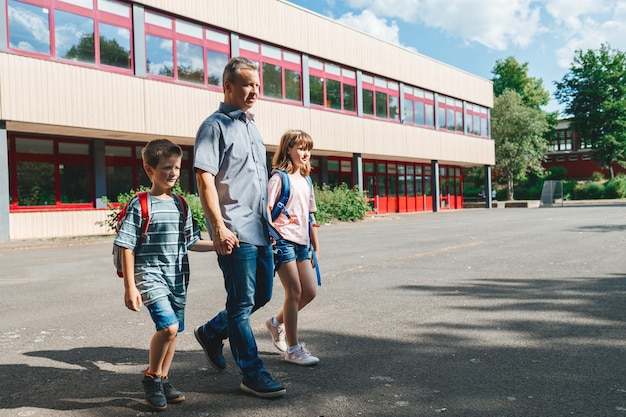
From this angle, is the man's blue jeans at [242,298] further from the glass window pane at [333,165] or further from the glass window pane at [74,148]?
the glass window pane at [333,165]

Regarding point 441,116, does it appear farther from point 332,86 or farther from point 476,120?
point 332,86

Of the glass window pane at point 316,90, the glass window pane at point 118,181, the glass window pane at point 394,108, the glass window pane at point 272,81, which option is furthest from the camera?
the glass window pane at point 394,108

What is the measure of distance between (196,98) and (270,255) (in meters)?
18.3

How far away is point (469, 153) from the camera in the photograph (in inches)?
1551

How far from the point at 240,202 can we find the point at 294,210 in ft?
2.62

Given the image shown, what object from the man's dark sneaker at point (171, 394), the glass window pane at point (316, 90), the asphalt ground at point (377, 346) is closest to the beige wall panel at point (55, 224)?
the asphalt ground at point (377, 346)

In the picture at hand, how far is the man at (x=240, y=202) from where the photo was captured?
3.42 metres

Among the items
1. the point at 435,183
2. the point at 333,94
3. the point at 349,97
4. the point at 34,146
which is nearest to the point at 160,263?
the point at 34,146

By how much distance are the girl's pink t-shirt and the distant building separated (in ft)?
233

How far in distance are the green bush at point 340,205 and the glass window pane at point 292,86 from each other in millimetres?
4213

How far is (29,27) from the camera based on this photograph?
16859 millimetres

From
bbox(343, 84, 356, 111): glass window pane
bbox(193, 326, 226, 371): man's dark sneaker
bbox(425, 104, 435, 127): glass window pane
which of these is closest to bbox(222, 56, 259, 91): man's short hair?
bbox(193, 326, 226, 371): man's dark sneaker

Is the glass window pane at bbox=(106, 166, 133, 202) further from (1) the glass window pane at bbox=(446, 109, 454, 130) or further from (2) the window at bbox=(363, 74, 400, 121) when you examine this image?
(1) the glass window pane at bbox=(446, 109, 454, 130)

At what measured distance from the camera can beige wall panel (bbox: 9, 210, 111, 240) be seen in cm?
1778
